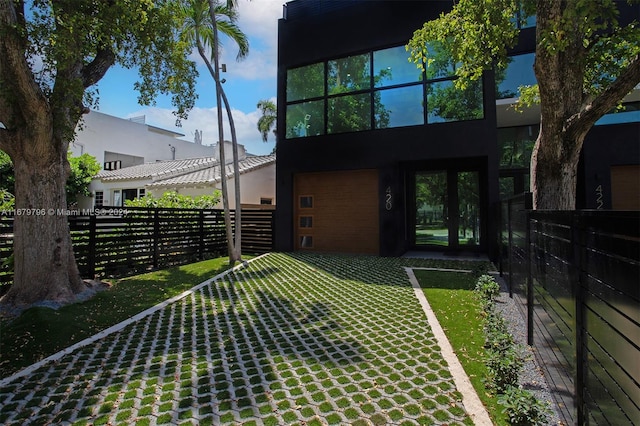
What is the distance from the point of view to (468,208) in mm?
11469

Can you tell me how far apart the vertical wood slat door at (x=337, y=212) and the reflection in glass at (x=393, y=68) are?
3.00m

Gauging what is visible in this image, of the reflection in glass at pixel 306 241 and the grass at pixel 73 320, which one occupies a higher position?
the reflection in glass at pixel 306 241

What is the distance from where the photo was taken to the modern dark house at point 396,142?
33.2ft

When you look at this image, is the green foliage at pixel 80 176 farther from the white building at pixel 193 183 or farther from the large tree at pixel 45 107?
the large tree at pixel 45 107

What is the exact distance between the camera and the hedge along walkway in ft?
8.86

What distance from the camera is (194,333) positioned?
4.51 metres

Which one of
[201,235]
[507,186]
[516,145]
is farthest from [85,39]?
[516,145]

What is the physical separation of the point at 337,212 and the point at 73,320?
8.44m

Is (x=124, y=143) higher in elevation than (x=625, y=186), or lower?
higher

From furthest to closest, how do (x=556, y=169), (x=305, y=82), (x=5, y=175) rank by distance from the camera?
(x=5, y=175)
(x=305, y=82)
(x=556, y=169)

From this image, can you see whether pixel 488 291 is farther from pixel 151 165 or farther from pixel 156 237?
pixel 151 165

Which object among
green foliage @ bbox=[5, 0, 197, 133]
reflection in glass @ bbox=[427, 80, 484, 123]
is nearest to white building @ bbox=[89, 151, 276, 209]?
green foliage @ bbox=[5, 0, 197, 133]

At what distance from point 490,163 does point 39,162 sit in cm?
1035

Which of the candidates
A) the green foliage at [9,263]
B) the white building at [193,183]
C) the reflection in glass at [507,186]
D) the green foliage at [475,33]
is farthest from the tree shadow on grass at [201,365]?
the white building at [193,183]
